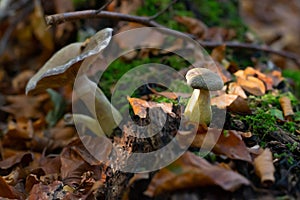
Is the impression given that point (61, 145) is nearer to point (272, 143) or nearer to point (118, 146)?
point (118, 146)

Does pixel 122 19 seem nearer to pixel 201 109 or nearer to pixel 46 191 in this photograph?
pixel 201 109

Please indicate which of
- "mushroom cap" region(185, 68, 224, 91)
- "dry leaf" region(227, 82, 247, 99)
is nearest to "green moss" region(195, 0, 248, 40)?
"dry leaf" region(227, 82, 247, 99)

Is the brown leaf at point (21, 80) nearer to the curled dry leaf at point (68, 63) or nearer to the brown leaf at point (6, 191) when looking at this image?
the curled dry leaf at point (68, 63)

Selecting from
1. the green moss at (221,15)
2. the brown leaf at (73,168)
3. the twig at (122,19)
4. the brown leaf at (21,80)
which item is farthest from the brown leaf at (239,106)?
the brown leaf at (21,80)

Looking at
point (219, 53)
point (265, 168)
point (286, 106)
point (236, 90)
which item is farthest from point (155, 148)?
point (219, 53)

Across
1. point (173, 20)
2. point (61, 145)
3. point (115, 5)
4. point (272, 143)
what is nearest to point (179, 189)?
point (272, 143)
